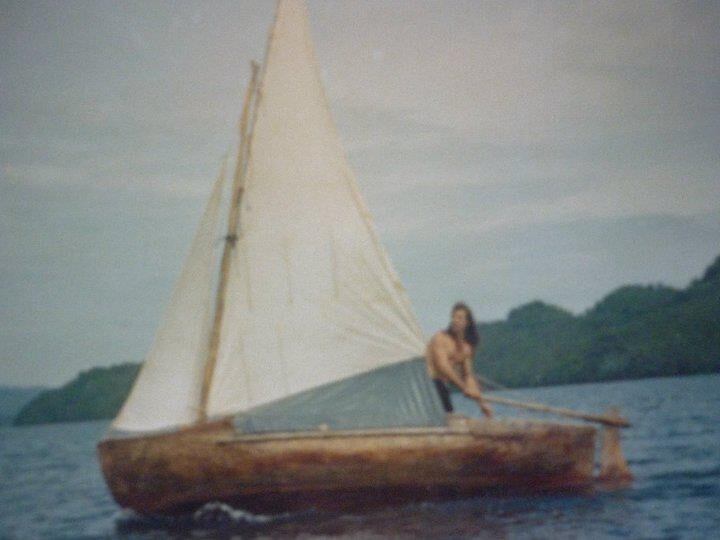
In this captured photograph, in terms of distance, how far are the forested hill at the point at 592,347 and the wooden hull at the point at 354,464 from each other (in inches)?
2292

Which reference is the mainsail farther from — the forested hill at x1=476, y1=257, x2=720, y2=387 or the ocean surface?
the forested hill at x1=476, y1=257, x2=720, y2=387

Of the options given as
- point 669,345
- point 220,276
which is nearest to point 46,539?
point 220,276

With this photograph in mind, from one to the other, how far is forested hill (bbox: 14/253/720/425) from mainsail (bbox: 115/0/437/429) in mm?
58473

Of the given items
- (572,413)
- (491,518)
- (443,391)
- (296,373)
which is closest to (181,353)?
(296,373)

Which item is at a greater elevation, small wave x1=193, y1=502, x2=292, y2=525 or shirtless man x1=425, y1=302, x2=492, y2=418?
shirtless man x1=425, y1=302, x2=492, y2=418

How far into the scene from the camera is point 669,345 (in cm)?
7800

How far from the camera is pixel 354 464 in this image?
36.5 feet

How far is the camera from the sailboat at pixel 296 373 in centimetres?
1123

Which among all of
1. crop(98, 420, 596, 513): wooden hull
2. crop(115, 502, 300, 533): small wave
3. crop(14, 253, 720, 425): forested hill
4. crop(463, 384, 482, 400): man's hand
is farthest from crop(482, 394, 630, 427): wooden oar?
crop(14, 253, 720, 425): forested hill

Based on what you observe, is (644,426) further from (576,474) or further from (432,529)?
(432,529)

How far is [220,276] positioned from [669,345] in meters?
73.6

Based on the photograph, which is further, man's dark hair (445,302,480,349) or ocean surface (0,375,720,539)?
man's dark hair (445,302,480,349)

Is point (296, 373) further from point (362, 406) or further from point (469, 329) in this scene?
point (469, 329)

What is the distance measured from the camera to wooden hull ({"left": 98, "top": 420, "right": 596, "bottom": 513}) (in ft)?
36.5
